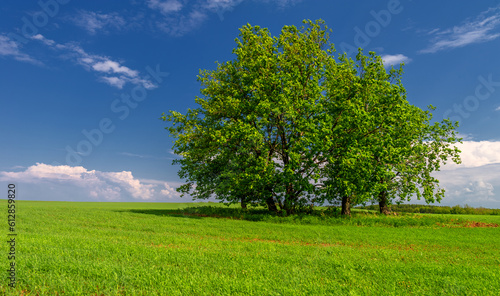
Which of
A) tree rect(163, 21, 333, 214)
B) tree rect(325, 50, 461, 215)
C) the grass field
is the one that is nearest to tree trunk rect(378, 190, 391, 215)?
tree rect(325, 50, 461, 215)

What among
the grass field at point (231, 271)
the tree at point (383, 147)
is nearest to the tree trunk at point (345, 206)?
the tree at point (383, 147)

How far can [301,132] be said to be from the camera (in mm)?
29844

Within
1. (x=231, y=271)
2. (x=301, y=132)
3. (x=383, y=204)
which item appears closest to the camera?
(x=231, y=271)

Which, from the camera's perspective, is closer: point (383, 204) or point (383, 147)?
point (383, 147)

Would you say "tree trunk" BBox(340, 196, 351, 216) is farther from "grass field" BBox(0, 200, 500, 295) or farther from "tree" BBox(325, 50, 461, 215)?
"grass field" BBox(0, 200, 500, 295)

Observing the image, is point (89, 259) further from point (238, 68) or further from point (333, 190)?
point (238, 68)

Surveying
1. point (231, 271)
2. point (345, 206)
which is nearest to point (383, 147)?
point (345, 206)

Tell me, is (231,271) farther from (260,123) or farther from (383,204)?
(383,204)

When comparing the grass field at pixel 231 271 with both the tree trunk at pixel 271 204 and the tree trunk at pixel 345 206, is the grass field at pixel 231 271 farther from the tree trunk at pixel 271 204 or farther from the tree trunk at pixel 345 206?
the tree trunk at pixel 271 204

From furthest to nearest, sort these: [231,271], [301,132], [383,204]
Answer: [383,204]
[301,132]
[231,271]

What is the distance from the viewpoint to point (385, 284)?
340 inches

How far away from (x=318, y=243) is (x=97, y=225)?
56.2ft

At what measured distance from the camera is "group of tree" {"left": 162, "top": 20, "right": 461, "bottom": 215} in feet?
93.6

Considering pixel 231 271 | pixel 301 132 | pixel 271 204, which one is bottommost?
pixel 231 271
